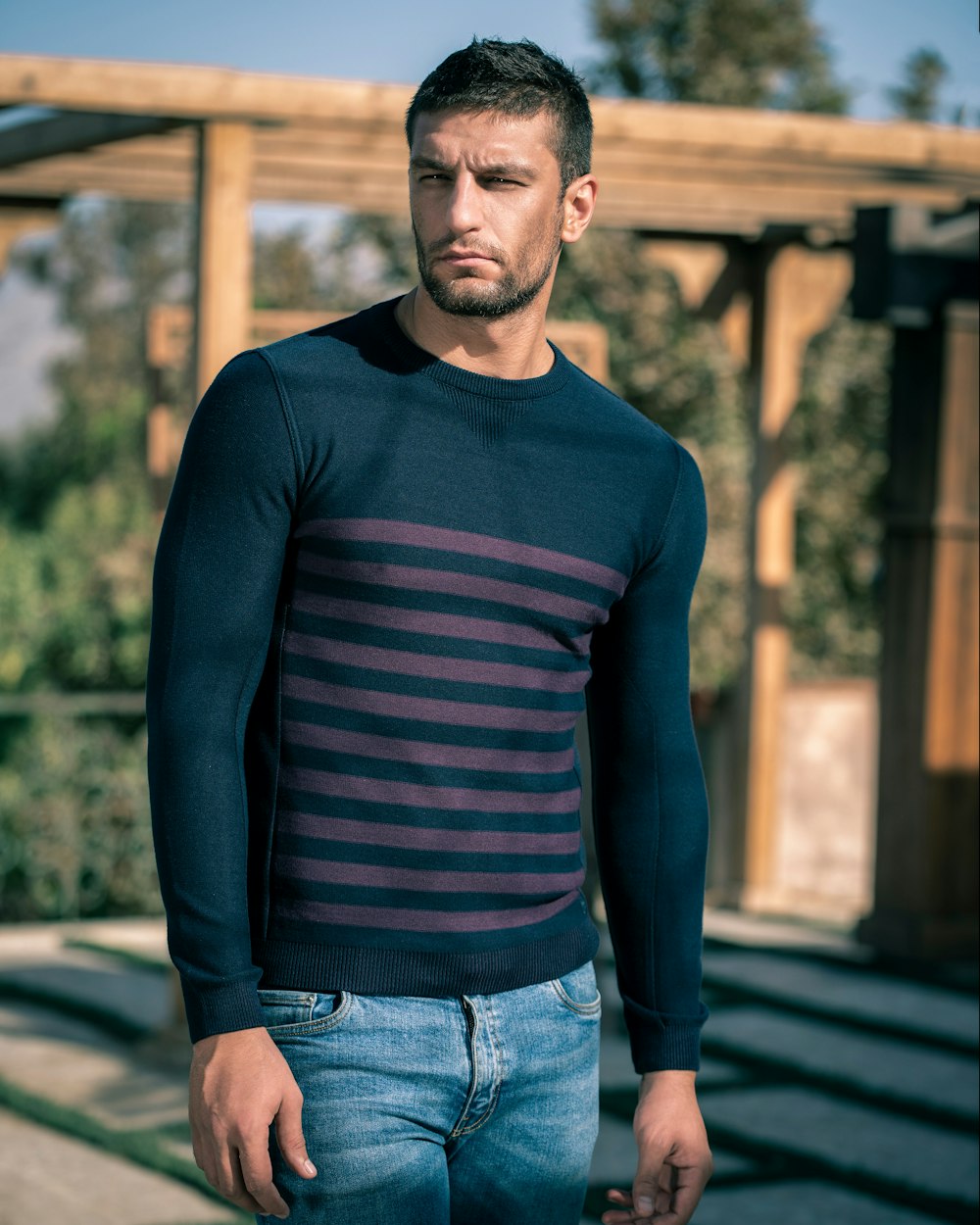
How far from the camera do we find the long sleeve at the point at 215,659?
160 centimetres

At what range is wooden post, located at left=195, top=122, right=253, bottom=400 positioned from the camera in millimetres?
4871

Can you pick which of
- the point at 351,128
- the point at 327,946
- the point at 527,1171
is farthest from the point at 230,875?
the point at 351,128

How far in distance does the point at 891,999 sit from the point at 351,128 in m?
3.64

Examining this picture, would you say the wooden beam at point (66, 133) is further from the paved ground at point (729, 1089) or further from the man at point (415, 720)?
the man at point (415, 720)

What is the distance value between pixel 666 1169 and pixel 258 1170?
0.51 metres

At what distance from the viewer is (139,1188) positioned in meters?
4.09

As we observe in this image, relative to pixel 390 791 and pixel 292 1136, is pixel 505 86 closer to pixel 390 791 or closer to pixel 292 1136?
pixel 390 791

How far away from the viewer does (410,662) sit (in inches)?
66.6

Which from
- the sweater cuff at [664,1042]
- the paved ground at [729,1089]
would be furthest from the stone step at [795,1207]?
the sweater cuff at [664,1042]

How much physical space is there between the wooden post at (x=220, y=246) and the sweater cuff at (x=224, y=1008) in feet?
11.4

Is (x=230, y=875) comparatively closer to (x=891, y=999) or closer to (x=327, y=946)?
(x=327, y=946)

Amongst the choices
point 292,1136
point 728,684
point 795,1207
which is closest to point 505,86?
point 292,1136

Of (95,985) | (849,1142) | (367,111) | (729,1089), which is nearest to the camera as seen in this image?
(849,1142)

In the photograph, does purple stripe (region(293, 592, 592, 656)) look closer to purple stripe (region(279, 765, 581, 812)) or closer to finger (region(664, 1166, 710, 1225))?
purple stripe (region(279, 765, 581, 812))
